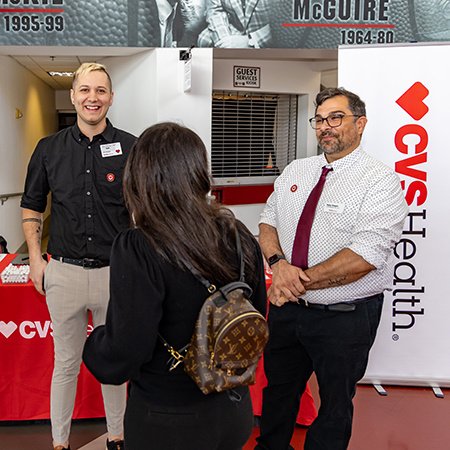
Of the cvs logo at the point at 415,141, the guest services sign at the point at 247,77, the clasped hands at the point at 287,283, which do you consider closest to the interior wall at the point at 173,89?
the guest services sign at the point at 247,77

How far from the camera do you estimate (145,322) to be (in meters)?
1.15

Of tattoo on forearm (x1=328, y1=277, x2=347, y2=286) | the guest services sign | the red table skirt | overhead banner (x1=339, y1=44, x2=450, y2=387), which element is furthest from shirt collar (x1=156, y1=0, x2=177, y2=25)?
tattoo on forearm (x1=328, y1=277, x2=347, y2=286)

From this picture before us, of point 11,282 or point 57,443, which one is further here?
point 11,282

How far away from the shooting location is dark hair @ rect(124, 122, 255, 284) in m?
1.16

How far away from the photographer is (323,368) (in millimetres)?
1970

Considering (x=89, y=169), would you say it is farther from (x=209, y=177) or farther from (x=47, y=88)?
(x=47, y=88)

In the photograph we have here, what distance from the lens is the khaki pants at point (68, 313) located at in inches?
83.6

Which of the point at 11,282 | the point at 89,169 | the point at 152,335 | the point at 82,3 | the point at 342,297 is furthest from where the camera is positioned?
the point at 82,3

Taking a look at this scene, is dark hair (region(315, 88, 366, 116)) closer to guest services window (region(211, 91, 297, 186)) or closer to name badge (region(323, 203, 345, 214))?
name badge (region(323, 203, 345, 214))

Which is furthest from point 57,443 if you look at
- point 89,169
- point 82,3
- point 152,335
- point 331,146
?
point 82,3

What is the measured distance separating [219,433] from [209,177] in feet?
2.08

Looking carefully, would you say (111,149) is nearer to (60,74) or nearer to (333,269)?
(333,269)

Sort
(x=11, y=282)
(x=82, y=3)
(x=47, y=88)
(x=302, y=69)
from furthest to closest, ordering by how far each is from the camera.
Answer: (x=47, y=88), (x=302, y=69), (x=82, y=3), (x=11, y=282)

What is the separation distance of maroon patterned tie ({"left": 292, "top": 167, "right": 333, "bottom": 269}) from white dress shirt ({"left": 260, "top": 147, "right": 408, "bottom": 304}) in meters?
0.02
